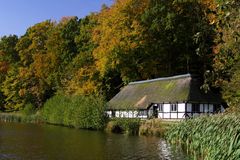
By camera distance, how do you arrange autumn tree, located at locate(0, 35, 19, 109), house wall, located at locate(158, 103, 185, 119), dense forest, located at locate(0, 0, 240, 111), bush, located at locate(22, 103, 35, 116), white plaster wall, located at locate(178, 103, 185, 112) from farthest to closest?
autumn tree, located at locate(0, 35, 19, 109) < bush, located at locate(22, 103, 35, 116) < dense forest, located at locate(0, 0, 240, 111) < house wall, located at locate(158, 103, 185, 119) < white plaster wall, located at locate(178, 103, 185, 112)

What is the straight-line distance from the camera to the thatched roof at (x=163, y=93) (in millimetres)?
43062

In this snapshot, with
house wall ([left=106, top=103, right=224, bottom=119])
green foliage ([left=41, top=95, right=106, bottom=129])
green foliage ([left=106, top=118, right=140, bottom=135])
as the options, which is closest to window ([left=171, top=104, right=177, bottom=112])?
house wall ([left=106, top=103, right=224, bottom=119])

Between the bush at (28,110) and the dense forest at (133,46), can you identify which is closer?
the dense forest at (133,46)

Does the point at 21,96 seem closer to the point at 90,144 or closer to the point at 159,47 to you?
the point at 159,47

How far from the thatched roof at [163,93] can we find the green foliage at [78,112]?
11.4ft

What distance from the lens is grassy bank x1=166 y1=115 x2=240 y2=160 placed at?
1107 cm

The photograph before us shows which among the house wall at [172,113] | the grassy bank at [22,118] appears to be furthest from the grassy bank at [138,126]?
the grassy bank at [22,118]

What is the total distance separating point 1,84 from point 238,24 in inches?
3123

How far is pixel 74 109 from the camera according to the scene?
5028 cm

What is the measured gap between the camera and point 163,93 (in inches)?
1811

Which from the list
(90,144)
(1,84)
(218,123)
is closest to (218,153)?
→ (218,123)

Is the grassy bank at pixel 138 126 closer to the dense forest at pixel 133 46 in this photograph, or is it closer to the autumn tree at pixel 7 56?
the dense forest at pixel 133 46

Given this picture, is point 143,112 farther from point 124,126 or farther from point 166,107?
point 124,126

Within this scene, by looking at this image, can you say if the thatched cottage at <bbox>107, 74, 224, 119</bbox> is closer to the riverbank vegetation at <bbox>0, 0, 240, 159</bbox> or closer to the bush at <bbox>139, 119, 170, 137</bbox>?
the riverbank vegetation at <bbox>0, 0, 240, 159</bbox>
